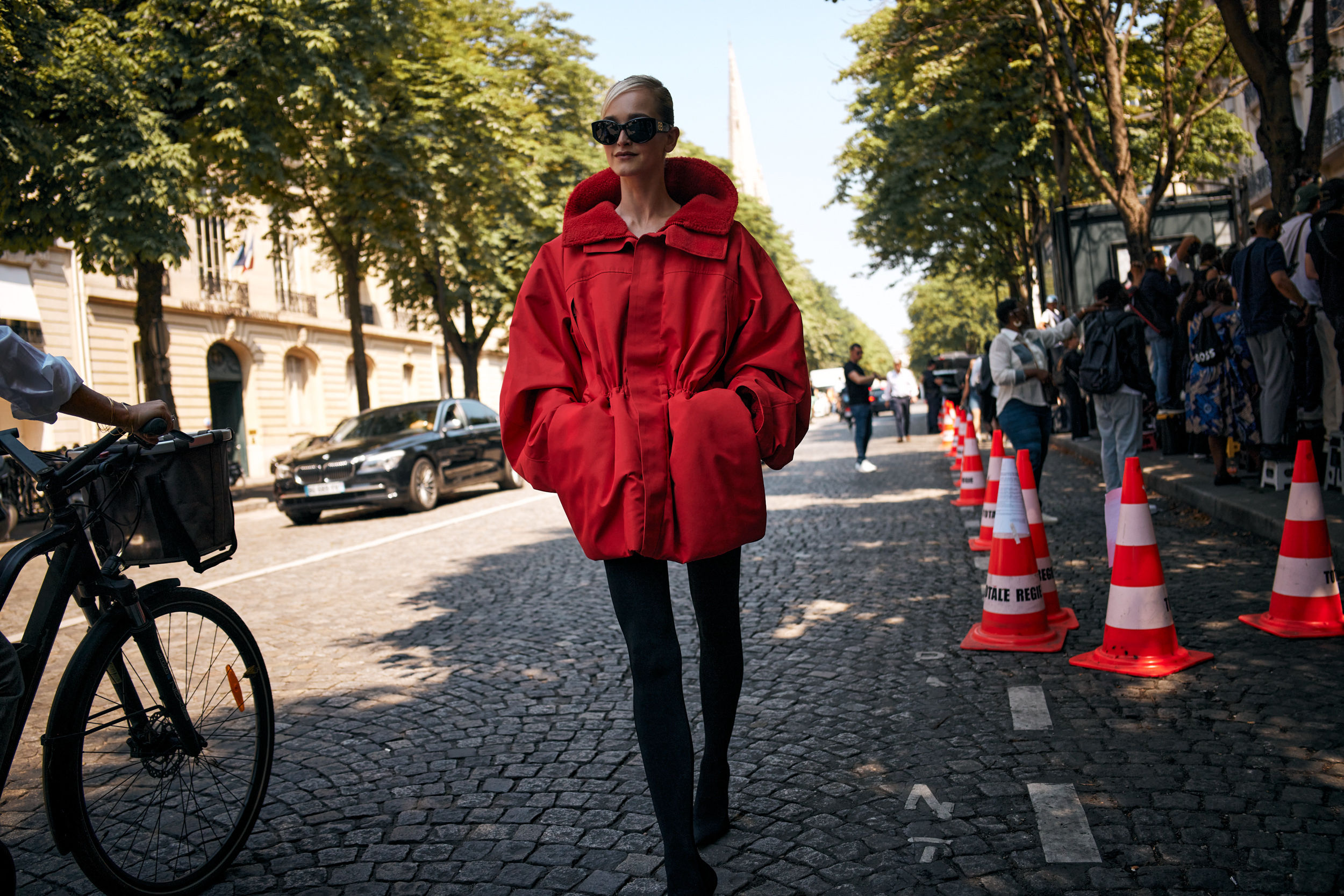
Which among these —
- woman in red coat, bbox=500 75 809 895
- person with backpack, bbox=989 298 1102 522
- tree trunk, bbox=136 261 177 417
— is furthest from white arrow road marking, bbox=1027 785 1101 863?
tree trunk, bbox=136 261 177 417

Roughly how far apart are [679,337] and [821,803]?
1.57m

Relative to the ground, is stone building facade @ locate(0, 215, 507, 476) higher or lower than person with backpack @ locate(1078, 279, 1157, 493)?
higher

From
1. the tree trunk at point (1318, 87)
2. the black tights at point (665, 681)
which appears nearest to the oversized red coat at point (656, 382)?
the black tights at point (665, 681)

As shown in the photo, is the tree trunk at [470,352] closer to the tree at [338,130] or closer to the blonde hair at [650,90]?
the tree at [338,130]

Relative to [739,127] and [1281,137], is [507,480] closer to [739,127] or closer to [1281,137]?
[1281,137]

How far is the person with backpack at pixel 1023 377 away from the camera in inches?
318

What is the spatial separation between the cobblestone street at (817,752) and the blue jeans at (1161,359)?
5.07 metres

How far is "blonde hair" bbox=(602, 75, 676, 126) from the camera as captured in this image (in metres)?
2.74

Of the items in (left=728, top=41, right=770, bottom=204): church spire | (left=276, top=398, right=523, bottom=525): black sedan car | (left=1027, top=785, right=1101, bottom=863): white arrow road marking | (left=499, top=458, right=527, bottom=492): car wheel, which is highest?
(left=728, top=41, right=770, bottom=204): church spire

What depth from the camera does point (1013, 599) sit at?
5117 millimetres

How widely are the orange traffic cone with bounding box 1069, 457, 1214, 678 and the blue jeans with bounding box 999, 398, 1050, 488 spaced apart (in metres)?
3.49

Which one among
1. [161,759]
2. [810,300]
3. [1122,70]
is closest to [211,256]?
[1122,70]

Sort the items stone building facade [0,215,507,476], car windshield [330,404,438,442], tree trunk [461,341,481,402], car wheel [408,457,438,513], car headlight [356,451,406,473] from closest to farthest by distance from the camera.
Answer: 1. car headlight [356,451,406,473]
2. car wheel [408,457,438,513]
3. car windshield [330,404,438,442]
4. stone building facade [0,215,507,476]
5. tree trunk [461,341,481,402]

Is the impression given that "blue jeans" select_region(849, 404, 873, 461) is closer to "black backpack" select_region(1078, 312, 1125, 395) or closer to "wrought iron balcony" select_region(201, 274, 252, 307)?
"black backpack" select_region(1078, 312, 1125, 395)
